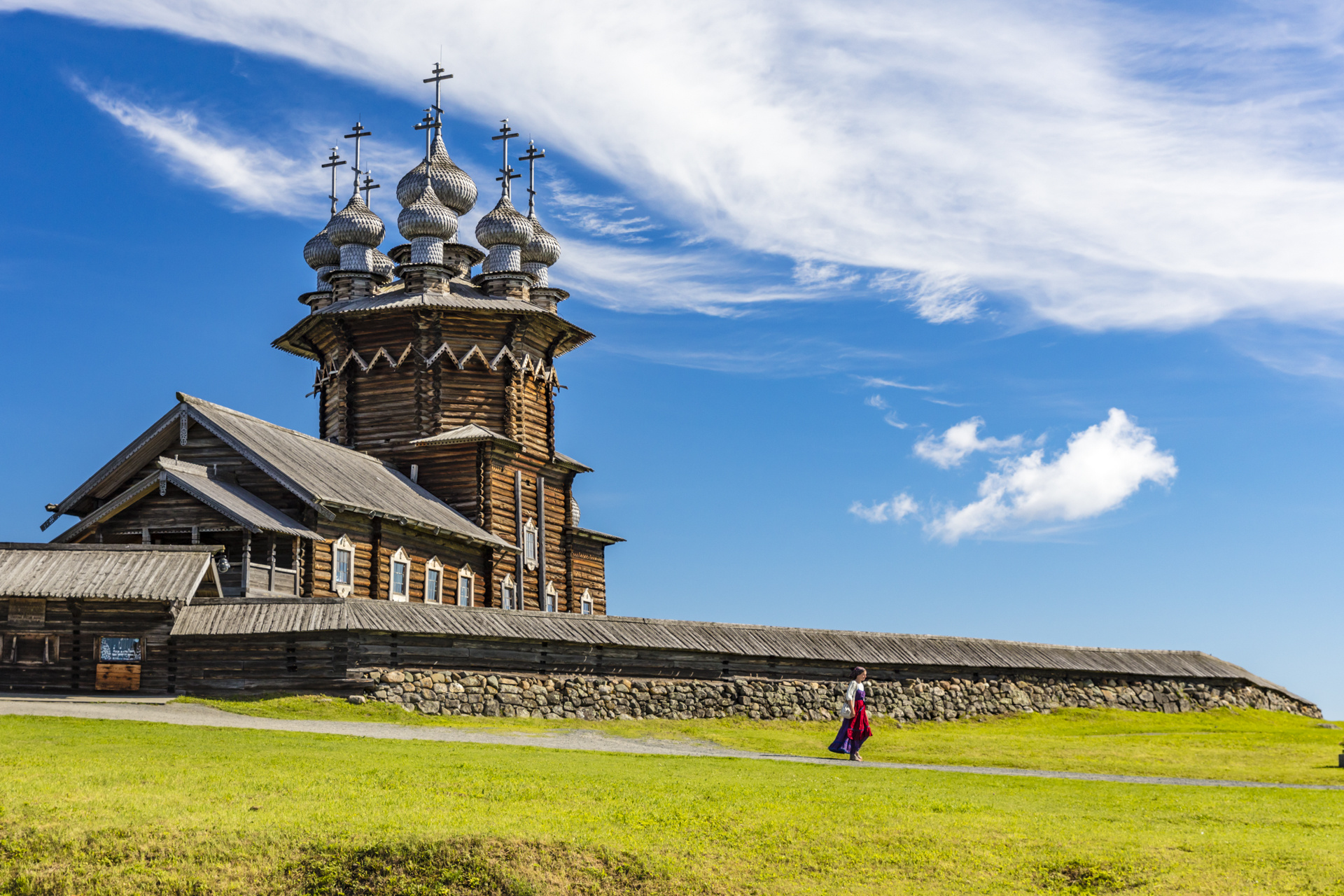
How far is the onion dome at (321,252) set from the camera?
47.3 meters

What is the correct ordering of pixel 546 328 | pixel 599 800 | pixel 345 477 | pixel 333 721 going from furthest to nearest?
pixel 546 328 → pixel 345 477 → pixel 333 721 → pixel 599 800

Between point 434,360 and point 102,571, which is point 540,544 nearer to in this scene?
point 434,360

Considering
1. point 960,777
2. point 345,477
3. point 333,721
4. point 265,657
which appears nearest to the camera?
point 960,777

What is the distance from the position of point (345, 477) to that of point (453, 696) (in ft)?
39.5

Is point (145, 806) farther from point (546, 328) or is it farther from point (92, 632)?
point (546, 328)

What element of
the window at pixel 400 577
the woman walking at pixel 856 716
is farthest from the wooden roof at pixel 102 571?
the woman walking at pixel 856 716

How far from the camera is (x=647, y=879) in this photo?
10.6 m

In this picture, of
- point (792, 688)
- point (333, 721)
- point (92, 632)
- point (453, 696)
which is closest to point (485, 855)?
point (333, 721)

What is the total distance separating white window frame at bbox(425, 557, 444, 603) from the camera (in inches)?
1411

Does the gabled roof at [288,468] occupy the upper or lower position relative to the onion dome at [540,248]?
lower

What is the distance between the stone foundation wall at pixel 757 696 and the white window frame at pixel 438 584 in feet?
35.4

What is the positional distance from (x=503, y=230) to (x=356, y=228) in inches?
208

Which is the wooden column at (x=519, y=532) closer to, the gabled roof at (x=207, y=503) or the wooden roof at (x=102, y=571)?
the gabled roof at (x=207, y=503)

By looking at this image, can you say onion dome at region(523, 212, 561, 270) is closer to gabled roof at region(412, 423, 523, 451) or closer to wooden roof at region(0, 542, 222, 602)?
gabled roof at region(412, 423, 523, 451)
